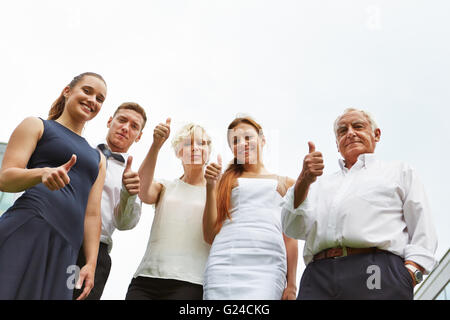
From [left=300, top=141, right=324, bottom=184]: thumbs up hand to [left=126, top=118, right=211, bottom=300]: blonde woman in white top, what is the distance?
113 cm

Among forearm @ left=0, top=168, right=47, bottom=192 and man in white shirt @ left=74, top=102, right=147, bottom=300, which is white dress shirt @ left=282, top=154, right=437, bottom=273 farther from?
forearm @ left=0, top=168, right=47, bottom=192

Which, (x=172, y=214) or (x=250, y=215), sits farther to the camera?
(x=172, y=214)

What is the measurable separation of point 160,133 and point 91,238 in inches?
46.8

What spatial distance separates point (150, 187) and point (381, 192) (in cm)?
188

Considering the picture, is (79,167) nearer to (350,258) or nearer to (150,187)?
(150,187)

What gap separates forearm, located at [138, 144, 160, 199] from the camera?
392cm

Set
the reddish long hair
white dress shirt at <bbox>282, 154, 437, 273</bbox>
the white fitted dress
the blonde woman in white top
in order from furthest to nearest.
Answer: the reddish long hair
the blonde woman in white top
the white fitted dress
white dress shirt at <bbox>282, 154, 437, 273</bbox>

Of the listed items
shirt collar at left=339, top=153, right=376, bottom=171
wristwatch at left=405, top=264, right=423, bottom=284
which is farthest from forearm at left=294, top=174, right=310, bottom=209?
wristwatch at left=405, top=264, right=423, bottom=284

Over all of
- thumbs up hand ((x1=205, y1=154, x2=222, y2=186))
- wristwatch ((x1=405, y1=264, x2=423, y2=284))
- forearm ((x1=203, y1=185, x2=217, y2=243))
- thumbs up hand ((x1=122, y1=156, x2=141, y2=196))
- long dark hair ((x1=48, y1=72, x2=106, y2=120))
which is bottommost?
wristwatch ((x1=405, y1=264, x2=423, y2=284))

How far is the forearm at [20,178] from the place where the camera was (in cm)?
246
